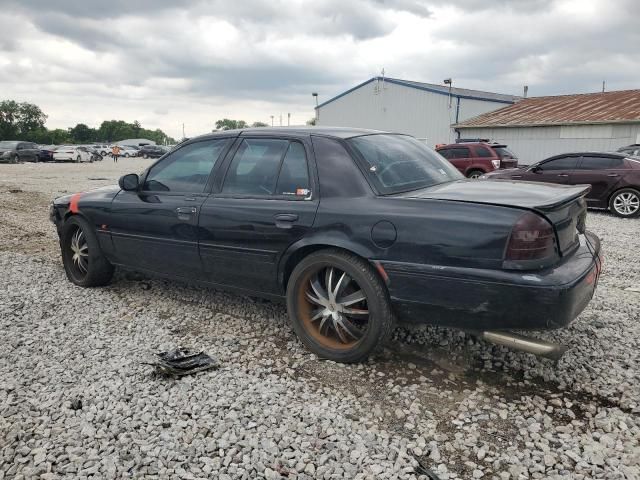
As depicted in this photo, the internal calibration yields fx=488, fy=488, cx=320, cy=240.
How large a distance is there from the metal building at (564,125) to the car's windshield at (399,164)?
67.5 ft

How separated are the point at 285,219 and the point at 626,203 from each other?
935cm

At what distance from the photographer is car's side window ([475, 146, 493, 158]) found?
1426 centimetres

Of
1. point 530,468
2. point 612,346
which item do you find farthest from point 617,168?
point 530,468

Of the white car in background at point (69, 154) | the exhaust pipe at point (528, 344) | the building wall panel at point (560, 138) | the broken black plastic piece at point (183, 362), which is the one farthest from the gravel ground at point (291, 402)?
the white car in background at point (69, 154)

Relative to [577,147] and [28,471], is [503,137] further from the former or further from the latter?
[28,471]

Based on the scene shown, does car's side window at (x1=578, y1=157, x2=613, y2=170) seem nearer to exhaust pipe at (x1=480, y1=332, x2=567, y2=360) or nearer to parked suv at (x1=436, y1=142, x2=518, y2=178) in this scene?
parked suv at (x1=436, y1=142, x2=518, y2=178)

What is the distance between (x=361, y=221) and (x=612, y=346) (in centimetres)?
210

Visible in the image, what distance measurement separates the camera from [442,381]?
3.05m

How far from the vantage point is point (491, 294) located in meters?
2.65

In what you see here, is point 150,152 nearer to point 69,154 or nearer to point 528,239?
point 69,154

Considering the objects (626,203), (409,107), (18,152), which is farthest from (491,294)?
(18,152)

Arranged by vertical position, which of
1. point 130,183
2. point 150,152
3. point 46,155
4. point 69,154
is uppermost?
point 150,152

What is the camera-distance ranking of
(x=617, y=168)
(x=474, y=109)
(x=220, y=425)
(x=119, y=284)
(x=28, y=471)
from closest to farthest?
(x=28, y=471), (x=220, y=425), (x=119, y=284), (x=617, y=168), (x=474, y=109)

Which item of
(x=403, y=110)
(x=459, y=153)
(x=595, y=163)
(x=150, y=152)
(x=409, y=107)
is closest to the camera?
(x=595, y=163)
